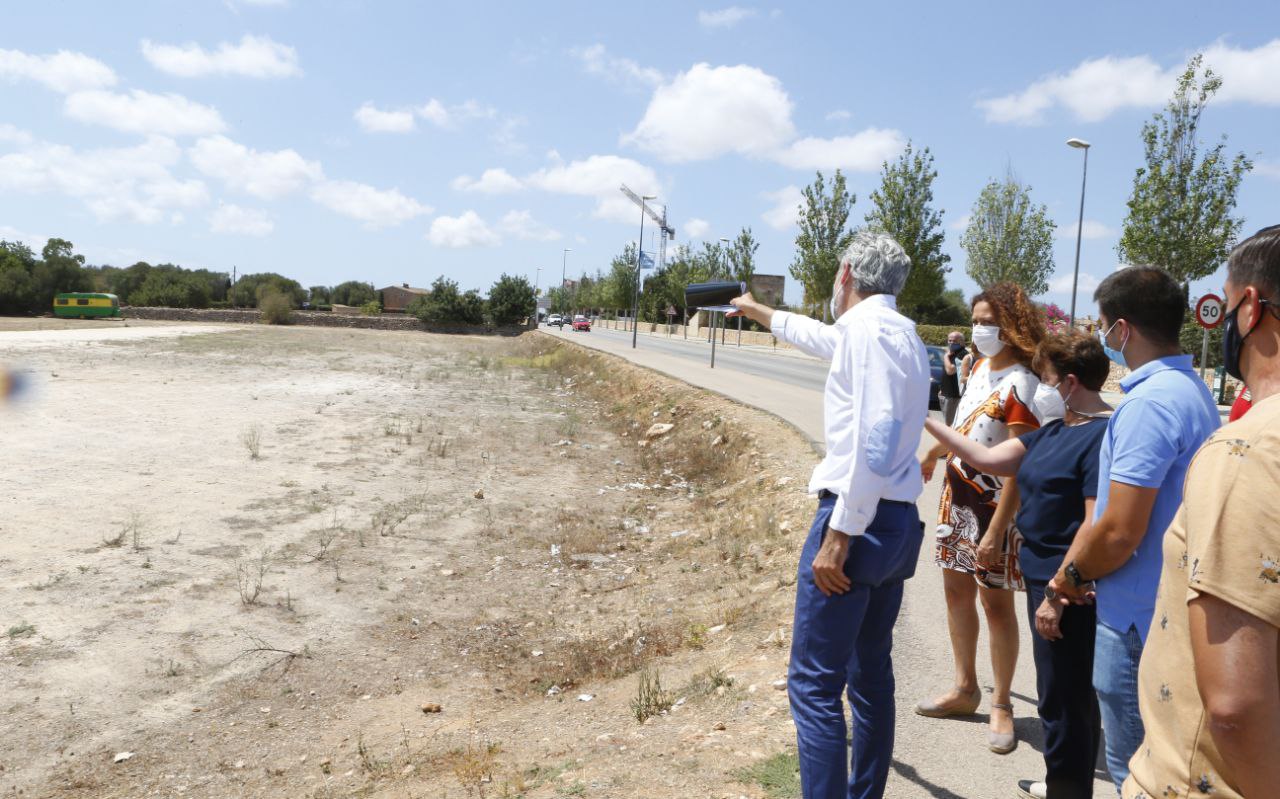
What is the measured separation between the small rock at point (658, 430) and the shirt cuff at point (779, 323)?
12.6m

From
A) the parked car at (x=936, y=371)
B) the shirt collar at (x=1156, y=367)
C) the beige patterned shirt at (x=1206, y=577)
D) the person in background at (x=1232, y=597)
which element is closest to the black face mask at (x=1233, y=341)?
the person in background at (x=1232, y=597)

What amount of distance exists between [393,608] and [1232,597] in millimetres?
7179

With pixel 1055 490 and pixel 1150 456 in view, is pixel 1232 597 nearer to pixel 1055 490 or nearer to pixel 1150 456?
pixel 1150 456

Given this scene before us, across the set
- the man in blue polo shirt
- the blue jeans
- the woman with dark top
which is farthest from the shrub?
the blue jeans

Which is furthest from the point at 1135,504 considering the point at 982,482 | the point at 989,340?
the point at 989,340

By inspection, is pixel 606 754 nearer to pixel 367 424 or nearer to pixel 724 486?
pixel 724 486

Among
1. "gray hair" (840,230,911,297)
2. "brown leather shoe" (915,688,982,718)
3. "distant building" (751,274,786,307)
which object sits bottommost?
"brown leather shoe" (915,688,982,718)

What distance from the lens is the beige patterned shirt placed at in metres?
1.18

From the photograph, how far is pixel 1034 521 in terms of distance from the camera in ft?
9.69

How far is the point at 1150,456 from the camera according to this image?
7.74 feet

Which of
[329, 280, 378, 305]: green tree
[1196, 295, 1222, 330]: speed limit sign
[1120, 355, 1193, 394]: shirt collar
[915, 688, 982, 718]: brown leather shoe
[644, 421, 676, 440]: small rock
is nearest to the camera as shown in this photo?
[1196, 295, 1222, 330]: speed limit sign

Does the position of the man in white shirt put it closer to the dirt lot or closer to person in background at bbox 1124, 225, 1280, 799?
the dirt lot

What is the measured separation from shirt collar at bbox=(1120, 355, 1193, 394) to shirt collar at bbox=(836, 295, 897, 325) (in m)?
0.73

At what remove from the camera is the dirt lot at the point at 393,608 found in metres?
4.68
